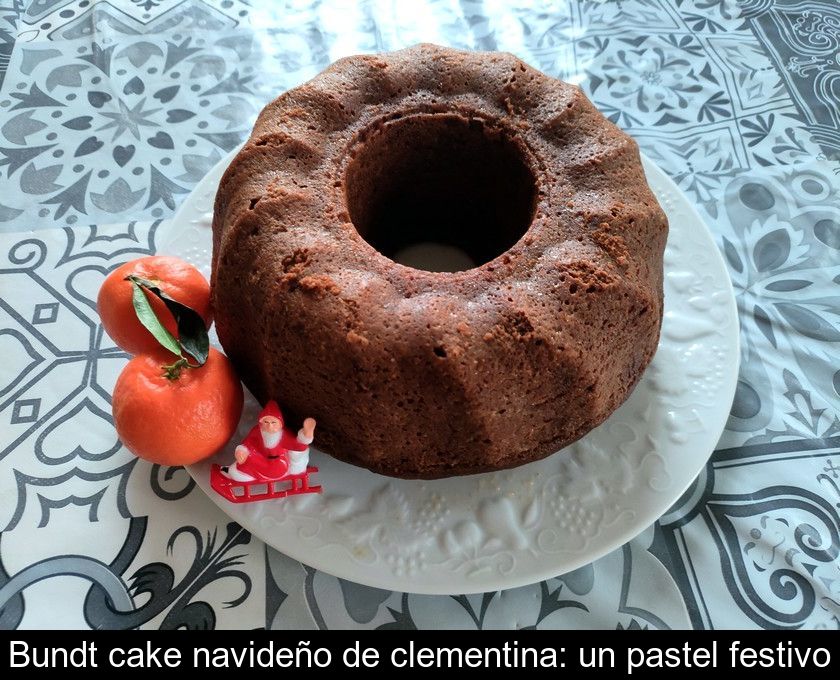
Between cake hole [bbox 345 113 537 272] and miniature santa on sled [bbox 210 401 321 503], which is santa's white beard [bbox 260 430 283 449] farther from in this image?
cake hole [bbox 345 113 537 272]

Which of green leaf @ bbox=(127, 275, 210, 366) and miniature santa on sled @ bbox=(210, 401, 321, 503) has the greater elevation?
green leaf @ bbox=(127, 275, 210, 366)

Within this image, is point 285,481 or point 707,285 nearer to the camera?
point 285,481

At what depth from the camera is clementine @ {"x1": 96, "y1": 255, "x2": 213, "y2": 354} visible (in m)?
1.17

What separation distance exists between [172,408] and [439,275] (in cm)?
46

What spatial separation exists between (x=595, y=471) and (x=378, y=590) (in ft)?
1.40

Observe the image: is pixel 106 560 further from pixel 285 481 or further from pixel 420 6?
pixel 420 6

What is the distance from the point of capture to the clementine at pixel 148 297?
1173mm

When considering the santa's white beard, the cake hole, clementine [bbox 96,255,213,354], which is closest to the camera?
the santa's white beard

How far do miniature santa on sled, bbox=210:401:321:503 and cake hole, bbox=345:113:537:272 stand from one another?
17.4 inches

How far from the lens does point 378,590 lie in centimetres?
120

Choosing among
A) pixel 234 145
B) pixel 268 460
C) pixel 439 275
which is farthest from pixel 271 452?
pixel 234 145
